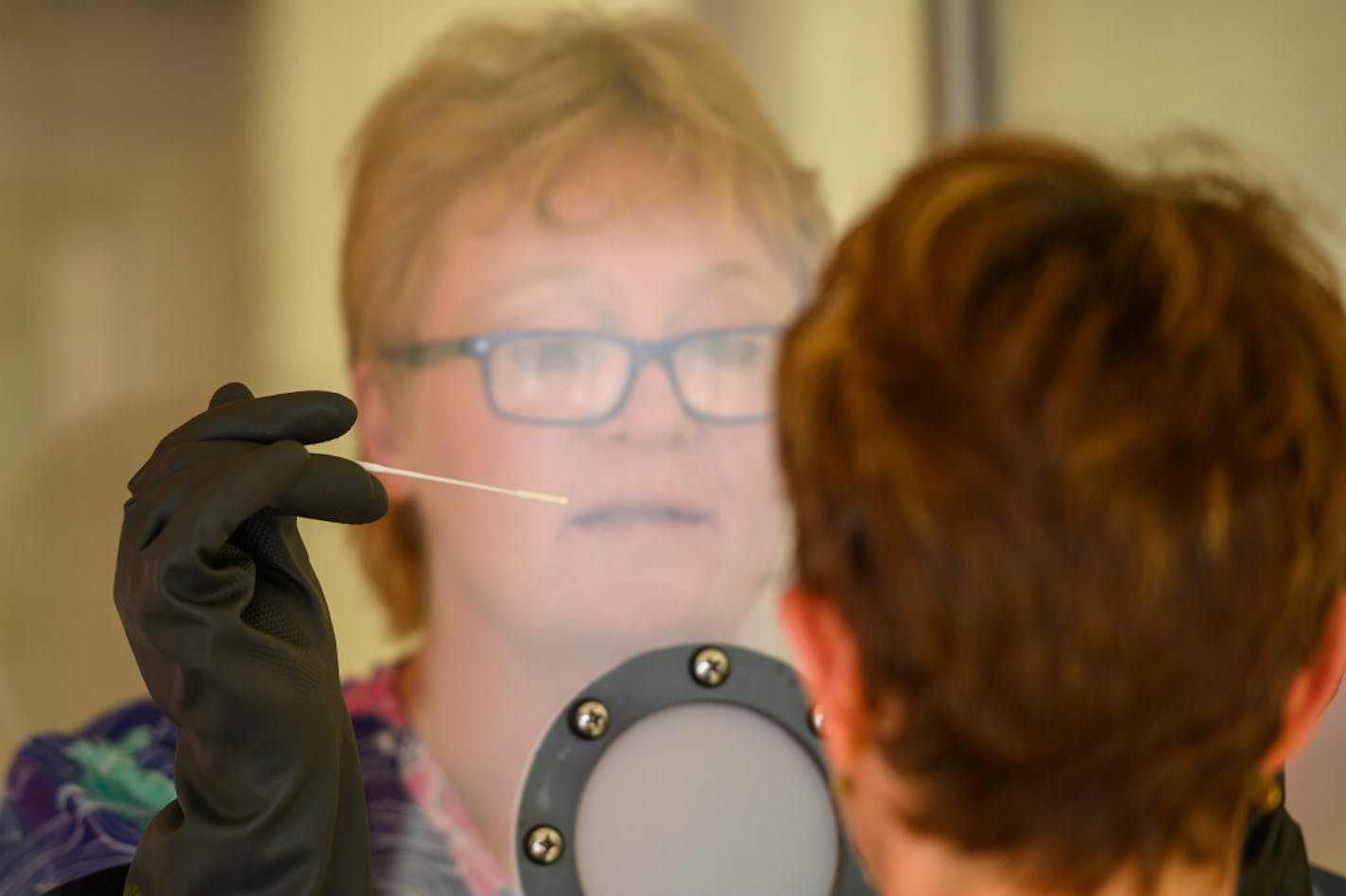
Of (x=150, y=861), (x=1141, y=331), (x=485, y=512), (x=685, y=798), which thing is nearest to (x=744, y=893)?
(x=685, y=798)

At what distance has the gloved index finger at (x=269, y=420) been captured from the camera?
0.95 metres

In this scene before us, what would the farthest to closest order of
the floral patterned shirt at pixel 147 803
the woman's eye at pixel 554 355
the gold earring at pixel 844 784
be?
the woman's eye at pixel 554 355 → the floral patterned shirt at pixel 147 803 → the gold earring at pixel 844 784

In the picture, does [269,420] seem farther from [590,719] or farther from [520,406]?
[590,719]

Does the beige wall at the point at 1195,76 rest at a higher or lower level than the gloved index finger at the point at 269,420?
higher

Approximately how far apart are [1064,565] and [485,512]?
0.71m

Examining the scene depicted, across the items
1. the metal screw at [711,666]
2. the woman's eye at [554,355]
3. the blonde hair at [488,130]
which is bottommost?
the metal screw at [711,666]

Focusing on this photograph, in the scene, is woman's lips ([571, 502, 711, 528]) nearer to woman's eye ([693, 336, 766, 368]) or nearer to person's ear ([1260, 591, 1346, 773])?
woman's eye ([693, 336, 766, 368])

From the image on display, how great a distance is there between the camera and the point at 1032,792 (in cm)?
65

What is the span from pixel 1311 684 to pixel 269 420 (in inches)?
26.9

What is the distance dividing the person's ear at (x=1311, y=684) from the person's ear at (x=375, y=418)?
2.57ft

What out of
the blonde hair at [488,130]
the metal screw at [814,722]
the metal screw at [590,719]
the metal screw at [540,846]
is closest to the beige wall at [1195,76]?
the blonde hair at [488,130]

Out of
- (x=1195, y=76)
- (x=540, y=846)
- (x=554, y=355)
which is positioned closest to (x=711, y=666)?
(x=540, y=846)

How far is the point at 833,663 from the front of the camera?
713 mm

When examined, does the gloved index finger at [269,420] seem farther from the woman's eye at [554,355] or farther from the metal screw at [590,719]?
the metal screw at [590,719]
